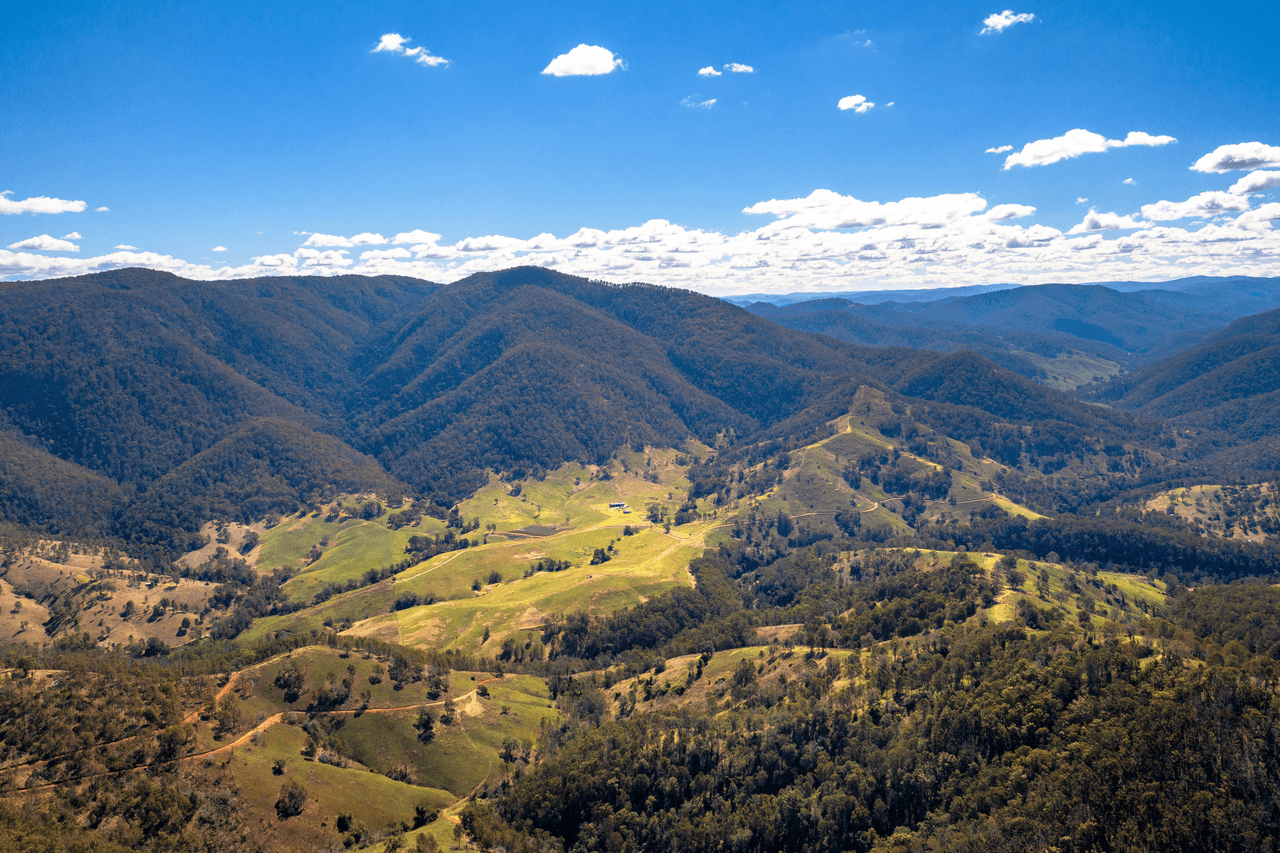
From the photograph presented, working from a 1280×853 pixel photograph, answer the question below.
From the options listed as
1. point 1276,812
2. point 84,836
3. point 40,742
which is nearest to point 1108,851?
point 1276,812

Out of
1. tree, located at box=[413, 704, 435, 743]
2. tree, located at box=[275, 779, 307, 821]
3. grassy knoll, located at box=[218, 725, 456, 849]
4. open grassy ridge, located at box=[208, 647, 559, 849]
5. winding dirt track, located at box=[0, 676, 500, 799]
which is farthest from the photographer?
tree, located at box=[413, 704, 435, 743]

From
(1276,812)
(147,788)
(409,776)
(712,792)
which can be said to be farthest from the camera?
(409,776)

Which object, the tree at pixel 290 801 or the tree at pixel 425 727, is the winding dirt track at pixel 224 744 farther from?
the tree at pixel 290 801

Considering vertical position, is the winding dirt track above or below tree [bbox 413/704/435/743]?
above

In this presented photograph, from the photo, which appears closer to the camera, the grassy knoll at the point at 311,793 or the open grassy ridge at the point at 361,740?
the grassy knoll at the point at 311,793

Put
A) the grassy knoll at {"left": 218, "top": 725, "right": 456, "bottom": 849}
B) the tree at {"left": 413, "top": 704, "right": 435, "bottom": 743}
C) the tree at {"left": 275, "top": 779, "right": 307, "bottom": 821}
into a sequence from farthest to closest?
the tree at {"left": 413, "top": 704, "right": 435, "bottom": 743}, the tree at {"left": 275, "top": 779, "right": 307, "bottom": 821}, the grassy knoll at {"left": 218, "top": 725, "right": 456, "bottom": 849}

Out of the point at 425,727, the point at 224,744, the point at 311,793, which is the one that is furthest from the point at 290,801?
the point at 425,727

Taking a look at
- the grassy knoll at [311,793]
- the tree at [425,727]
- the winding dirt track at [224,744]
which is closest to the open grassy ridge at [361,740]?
the grassy knoll at [311,793]

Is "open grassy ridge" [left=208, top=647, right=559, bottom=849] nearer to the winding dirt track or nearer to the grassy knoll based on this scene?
the grassy knoll

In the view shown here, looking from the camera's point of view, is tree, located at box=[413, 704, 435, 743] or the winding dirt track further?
tree, located at box=[413, 704, 435, 743]

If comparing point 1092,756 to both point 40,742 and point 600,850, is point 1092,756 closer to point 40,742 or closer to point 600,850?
point 600,850

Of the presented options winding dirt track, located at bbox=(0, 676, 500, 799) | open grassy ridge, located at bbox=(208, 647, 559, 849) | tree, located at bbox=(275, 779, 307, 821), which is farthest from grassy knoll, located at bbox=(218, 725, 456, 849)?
winding dirt track, located at bbox=(0, 676, 500, 799)
